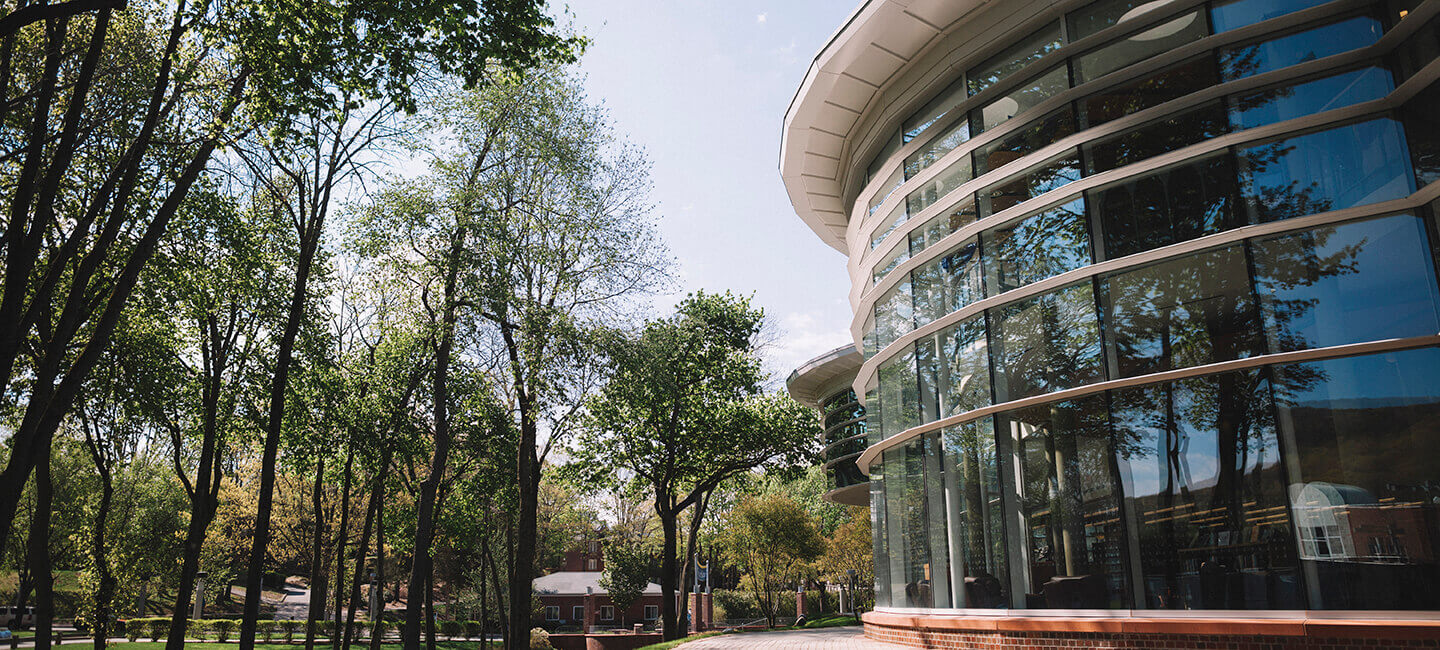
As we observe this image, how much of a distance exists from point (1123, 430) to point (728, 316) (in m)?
20.8

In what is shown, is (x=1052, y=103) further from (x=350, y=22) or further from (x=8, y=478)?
(x=8, y=478)

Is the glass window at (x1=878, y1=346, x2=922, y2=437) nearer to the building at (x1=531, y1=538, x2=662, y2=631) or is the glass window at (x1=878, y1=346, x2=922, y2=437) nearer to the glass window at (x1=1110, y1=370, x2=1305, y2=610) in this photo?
the glass window at (x1=1110, y1=370, x2=1305, y2=610)

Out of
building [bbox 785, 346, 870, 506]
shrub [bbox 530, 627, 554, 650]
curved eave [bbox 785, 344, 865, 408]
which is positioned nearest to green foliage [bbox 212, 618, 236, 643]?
shrub [bbox 530, 627, 554, 650]

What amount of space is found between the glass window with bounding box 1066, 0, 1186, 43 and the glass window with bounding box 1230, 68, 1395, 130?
1827 mm

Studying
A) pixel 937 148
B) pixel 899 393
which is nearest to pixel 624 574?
pixel 899 393

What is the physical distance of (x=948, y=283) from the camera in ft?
40.0

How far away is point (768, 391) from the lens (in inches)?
1184

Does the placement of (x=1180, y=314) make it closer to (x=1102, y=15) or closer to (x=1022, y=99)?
(x=1022, y=99)

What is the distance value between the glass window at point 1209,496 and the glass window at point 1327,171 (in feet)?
6.57

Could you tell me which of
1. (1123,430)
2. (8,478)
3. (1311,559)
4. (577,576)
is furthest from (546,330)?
(577,576)

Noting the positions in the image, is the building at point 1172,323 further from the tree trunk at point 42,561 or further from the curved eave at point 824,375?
the curved eave at point 824,375

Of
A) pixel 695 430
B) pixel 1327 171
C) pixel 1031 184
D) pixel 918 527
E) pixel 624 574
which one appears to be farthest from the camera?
pixel 624 574

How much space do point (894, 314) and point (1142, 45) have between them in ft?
18.3

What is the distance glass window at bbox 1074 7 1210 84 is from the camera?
997 cm
